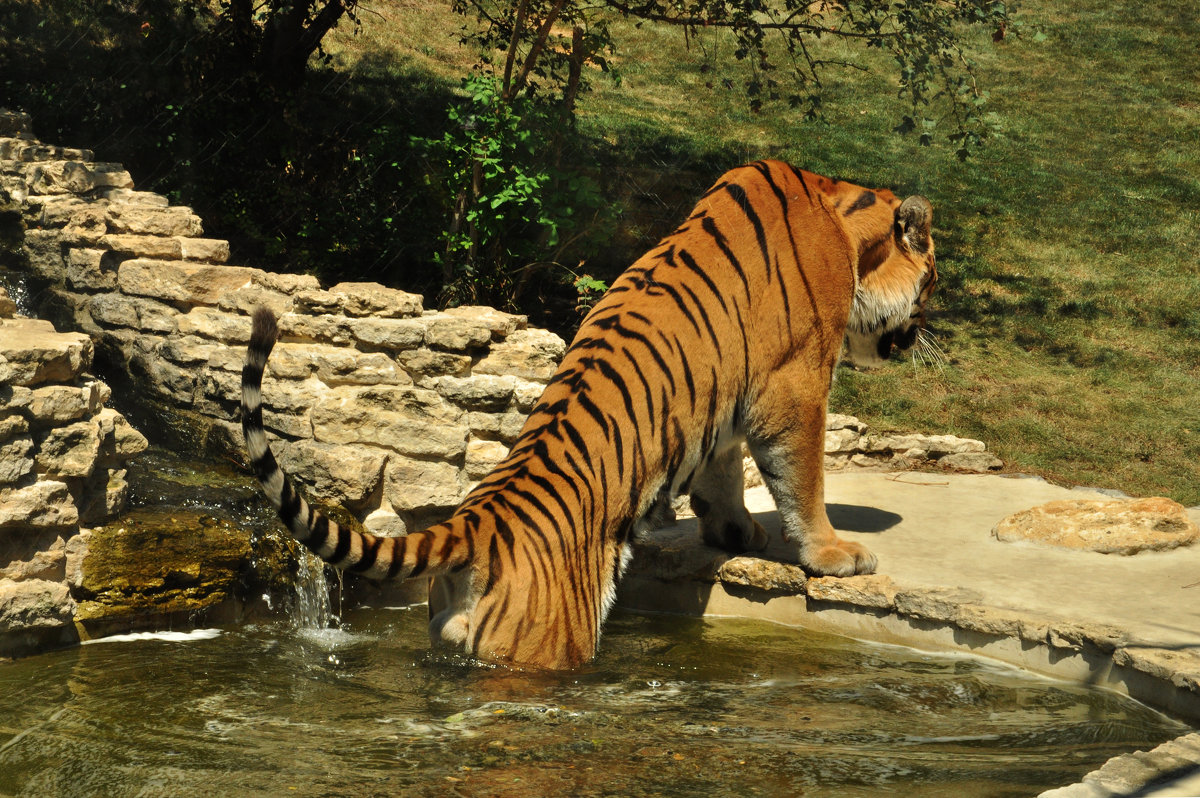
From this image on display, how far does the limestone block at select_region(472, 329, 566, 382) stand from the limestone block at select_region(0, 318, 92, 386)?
82.3 inches

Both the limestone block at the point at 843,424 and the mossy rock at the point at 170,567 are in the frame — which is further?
the limestone block at the point at 843,424

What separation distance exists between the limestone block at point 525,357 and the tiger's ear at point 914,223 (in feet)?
6.45


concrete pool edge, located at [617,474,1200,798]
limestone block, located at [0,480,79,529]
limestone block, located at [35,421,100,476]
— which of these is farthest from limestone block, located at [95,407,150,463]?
concrete pool edge, located at [617,474,1200,798]

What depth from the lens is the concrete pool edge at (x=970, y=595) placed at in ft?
14.5

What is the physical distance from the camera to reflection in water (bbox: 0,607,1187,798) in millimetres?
3367

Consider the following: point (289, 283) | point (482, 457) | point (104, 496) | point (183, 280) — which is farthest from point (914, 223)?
point (183, 280)

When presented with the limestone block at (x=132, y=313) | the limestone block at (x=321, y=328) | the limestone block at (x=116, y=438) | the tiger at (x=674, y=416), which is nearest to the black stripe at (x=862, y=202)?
the tiger at (x=674, y=416)

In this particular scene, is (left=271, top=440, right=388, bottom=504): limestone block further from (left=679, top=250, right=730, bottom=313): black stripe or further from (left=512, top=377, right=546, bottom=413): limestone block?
(left=679, top=250, right=730, bottom=313): black stripe

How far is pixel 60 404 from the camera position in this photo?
4.97m

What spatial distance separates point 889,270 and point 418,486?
8.75 feet

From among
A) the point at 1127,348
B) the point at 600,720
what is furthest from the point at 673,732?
the point at 1127,348

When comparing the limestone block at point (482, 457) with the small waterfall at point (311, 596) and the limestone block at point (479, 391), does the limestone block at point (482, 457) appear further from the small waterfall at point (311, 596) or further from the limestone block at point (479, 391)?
the small waterfall at point (311, 596)

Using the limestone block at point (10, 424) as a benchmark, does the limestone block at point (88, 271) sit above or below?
above

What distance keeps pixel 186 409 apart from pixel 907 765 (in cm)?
490
